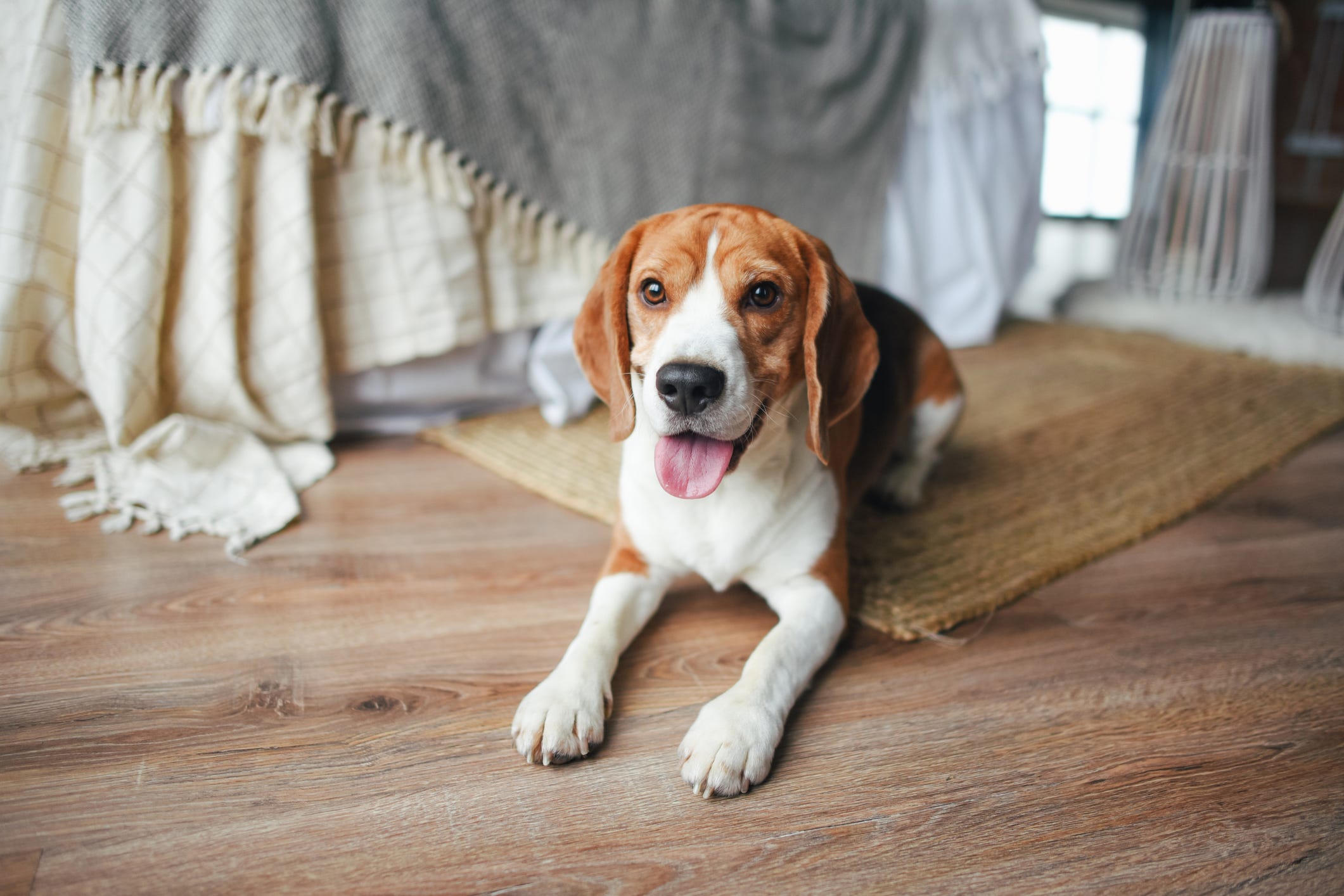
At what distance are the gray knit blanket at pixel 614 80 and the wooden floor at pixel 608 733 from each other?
4.11 feet

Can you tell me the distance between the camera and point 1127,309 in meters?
4.72

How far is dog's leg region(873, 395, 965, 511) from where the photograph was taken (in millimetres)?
2359

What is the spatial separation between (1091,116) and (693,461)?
5468 mm

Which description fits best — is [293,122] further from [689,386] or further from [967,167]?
[967,167]

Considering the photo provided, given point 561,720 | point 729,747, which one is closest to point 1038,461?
point 729,747

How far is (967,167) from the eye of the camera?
13.1ft

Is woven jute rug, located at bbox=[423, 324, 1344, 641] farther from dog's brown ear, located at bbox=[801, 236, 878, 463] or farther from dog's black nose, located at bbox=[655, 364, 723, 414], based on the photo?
dog's black nose, located at bbox=[655, 364, 723, 414]

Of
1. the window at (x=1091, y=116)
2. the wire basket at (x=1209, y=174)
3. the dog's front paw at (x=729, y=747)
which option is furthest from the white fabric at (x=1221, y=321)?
the dog's front paw at (x=729, y=747)

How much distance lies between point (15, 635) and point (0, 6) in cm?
169

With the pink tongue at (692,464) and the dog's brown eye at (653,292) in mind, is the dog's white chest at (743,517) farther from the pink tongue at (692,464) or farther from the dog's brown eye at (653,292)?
the dog's brown eye at (653,292)

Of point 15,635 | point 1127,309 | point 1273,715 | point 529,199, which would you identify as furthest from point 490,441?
point 1127,309

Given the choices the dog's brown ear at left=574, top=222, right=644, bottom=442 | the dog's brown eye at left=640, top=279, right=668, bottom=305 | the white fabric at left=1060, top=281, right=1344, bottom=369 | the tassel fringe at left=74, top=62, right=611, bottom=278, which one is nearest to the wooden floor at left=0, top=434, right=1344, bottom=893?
the dog's brown ear at left=574, top=222, right=644, bottom=442

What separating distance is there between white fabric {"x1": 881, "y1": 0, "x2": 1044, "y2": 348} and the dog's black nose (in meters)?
2.95

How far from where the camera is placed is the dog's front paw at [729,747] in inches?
49.8
